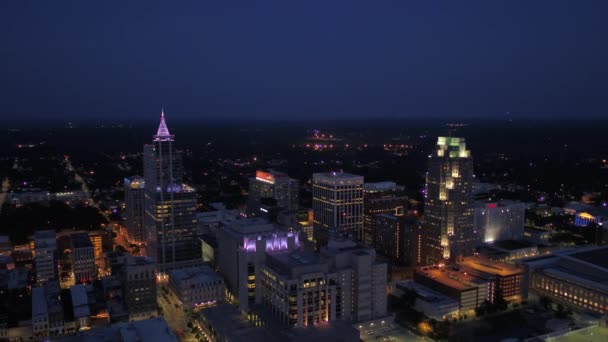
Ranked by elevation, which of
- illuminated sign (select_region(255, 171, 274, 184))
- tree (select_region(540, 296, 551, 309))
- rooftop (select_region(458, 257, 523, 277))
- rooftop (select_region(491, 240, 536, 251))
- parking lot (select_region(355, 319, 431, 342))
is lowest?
tree (select_region(540, 296, 551, 309))

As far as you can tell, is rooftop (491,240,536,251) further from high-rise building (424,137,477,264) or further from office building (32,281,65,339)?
office building (32,281,65,339)

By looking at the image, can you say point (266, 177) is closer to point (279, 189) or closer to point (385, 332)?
point (279, 189)

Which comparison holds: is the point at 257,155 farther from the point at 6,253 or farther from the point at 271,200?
the point at 6,253

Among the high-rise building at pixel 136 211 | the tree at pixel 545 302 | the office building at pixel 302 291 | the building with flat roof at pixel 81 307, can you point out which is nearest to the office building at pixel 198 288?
the office building at pixel 302 291

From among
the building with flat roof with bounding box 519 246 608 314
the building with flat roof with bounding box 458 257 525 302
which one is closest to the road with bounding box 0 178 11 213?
the building with flat roof with bounding box 458 257 525 302

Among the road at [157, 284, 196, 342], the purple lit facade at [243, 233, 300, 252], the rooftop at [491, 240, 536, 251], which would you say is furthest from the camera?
the rooftop at [491, 240, 536, 251]

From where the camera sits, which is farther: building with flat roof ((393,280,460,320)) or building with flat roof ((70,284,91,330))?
building with flat roof ((393,280,460,320))

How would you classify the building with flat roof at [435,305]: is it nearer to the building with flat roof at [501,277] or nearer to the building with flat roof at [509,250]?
the building with flat roof at [501,277]
